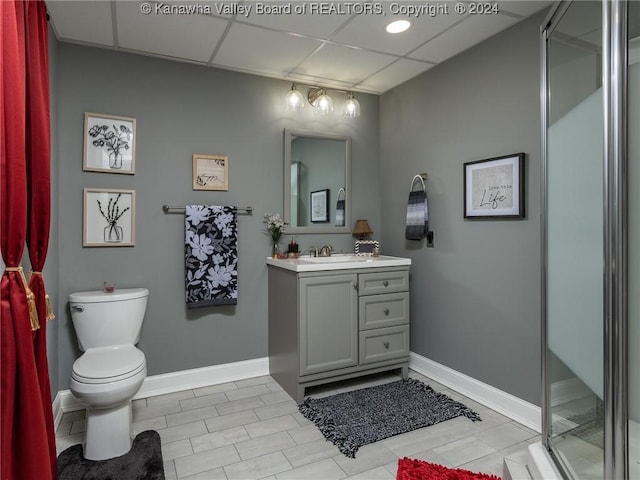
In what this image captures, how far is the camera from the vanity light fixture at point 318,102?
3.05m

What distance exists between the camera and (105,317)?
7.64 feet

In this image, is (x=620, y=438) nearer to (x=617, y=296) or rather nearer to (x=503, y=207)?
(x=617, y=296)

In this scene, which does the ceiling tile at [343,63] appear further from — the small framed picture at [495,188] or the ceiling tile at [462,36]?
the small framed picture at [495,188]

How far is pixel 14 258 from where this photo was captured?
1.44m

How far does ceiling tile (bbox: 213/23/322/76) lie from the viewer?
2438 millimetres

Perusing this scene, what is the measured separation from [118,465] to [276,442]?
77cm

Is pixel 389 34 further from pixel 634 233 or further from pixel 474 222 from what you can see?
pixel 634 233

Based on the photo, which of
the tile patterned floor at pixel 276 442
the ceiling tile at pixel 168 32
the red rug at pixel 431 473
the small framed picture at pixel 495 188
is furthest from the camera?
the small framed picture at pixel 495 188

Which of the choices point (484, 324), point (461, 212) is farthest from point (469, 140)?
point (484, 324)

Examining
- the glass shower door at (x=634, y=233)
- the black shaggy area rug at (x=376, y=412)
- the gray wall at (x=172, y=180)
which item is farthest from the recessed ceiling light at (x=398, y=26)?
the black shaggy area rug at (x=376, y=412)

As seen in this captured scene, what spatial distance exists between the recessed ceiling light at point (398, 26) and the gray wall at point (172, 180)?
1066 millimetres

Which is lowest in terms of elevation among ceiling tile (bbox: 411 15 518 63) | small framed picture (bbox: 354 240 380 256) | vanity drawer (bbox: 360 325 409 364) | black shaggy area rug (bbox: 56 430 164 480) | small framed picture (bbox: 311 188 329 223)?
black shaggy area rug (bbox: 56 430 164 480)

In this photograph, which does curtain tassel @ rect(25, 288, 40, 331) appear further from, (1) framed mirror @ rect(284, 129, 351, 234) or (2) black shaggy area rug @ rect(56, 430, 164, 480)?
(1) framed mirror @ rect(284, 129, 351, 234)

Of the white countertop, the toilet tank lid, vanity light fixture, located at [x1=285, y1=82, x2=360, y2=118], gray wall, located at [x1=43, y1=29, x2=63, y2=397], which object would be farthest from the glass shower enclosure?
gray wall, located at [x1=43, y1=29, x2=63, y2=397]
